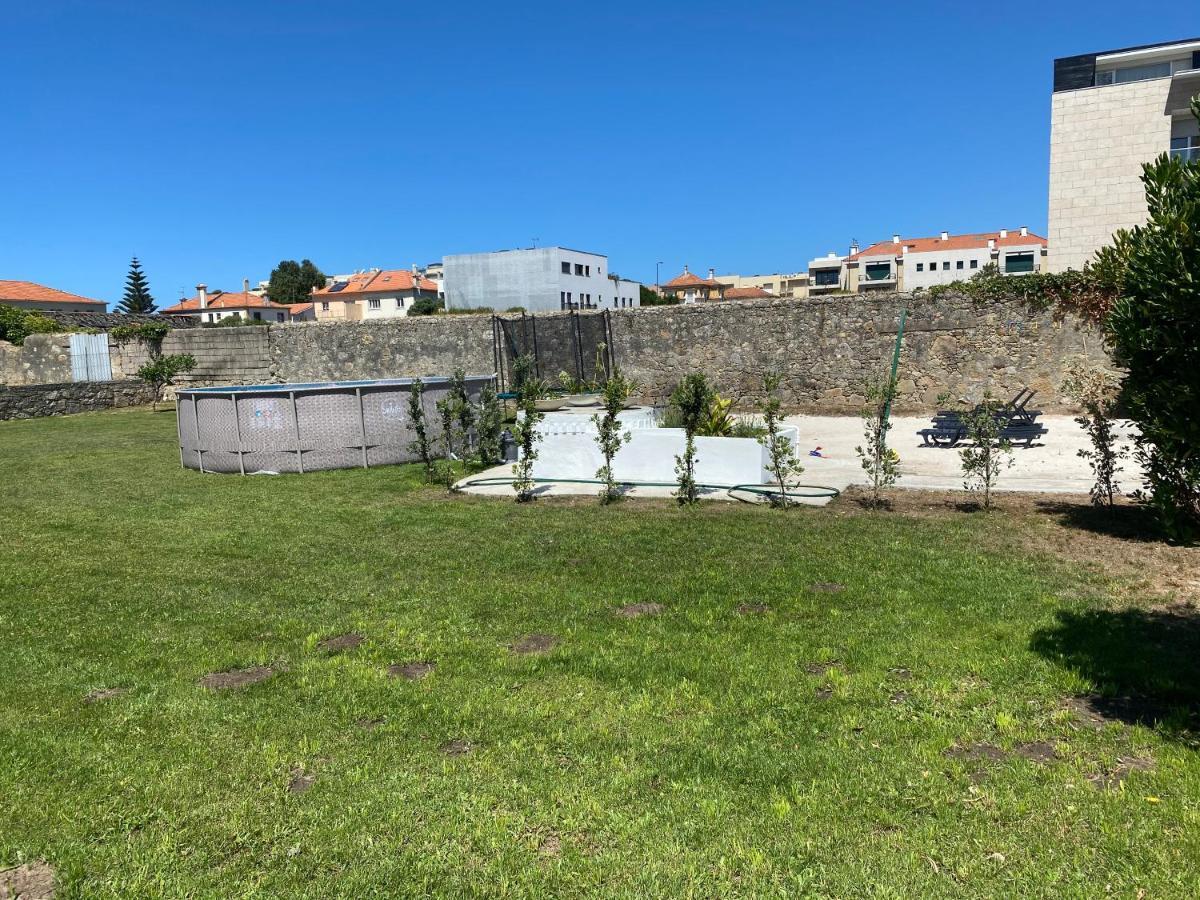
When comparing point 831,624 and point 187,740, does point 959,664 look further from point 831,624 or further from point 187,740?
point 187,740

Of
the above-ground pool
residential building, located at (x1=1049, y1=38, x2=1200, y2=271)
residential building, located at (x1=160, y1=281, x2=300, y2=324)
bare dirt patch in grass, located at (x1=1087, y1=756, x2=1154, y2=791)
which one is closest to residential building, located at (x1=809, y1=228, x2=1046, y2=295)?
residential building, located at (x1=1049, y1=38, x2=1200, y2=271)

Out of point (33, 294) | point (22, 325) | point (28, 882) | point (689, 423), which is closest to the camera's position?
point (28, 882)

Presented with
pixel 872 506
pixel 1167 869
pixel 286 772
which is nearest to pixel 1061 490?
pixel 872 506

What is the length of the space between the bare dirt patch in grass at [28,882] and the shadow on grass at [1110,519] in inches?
306

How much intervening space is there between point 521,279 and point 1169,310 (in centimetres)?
7464

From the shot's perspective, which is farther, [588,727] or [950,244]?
[950,244]

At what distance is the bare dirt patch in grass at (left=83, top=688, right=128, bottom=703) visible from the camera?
4.13 m

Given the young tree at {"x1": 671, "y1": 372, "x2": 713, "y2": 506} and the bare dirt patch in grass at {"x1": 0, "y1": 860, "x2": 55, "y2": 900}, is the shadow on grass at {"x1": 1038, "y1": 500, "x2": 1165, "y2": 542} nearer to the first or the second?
the young tree at {"x1": 671, "y1": 372, "x2": 713, "y2": 506}

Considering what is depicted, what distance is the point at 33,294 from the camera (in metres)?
64.4

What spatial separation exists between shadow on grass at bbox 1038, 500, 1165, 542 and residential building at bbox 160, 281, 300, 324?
276 feet

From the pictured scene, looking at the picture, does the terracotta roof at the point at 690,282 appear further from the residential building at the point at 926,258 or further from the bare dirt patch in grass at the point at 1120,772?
the bare dirt patch in grass at the point at 1120,772

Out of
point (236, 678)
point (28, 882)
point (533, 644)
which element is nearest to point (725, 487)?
point (533, 644)

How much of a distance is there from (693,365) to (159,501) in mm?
12886

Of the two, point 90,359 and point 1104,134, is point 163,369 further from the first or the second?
point 1104,134
